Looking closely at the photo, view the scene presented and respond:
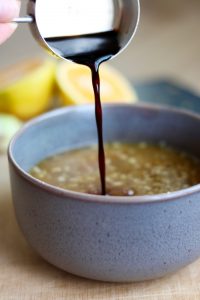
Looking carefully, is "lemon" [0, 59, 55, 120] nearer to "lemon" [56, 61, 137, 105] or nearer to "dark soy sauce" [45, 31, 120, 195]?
"lemon" [56, 61, 137, 105]

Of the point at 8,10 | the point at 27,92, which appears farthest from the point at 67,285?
the point at 27,92

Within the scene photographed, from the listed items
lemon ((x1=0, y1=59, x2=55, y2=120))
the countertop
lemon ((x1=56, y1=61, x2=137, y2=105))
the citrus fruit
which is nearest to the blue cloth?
lemon ((x1=56, y1=61, x2=137, y2=105))

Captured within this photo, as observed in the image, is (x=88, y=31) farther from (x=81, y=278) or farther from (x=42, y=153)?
(x=81, y=278)

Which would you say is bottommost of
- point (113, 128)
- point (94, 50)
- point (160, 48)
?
point (160, 48)

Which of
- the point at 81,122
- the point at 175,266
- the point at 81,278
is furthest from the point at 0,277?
the point at 81,122

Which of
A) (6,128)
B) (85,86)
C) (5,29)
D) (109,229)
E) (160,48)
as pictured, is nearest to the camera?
(109,229)

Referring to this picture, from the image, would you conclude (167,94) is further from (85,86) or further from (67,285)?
(67,285)
